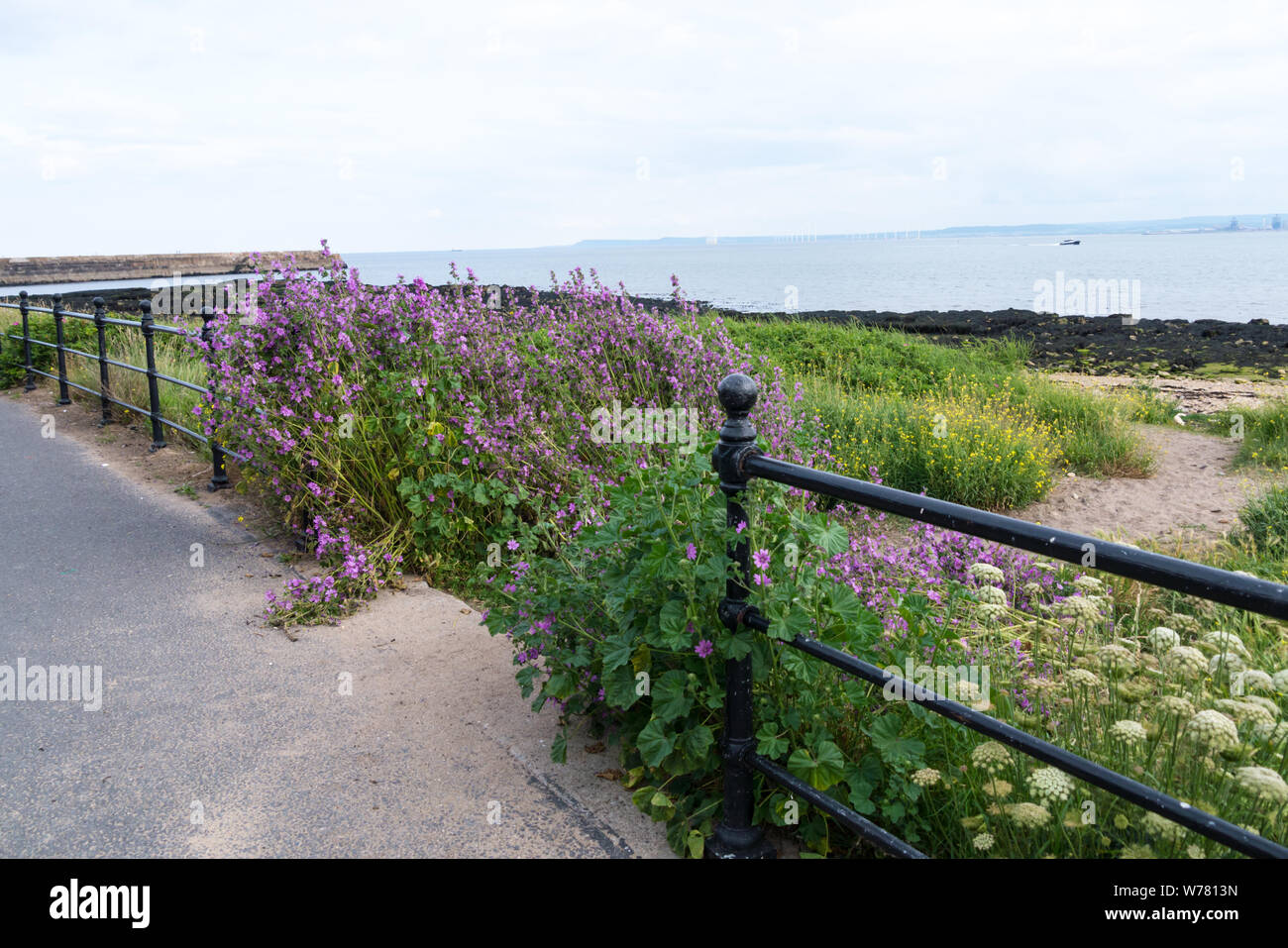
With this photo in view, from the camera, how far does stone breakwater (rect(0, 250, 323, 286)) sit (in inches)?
2140

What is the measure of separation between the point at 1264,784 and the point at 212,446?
694cm

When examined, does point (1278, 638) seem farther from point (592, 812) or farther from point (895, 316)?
point (895, 316)

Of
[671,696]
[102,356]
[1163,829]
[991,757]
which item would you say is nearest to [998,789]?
[991,757]

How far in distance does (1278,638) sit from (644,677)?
3.41m

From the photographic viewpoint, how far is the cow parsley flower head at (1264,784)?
6.69 ft

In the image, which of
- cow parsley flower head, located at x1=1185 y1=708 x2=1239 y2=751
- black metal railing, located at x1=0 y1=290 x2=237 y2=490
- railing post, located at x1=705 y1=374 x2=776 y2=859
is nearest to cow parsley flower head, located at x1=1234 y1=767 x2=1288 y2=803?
Result: cow parsley flower head, located at x1=1185 y1=708 x2=1239 y2=751

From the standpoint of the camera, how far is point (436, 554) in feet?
17.9

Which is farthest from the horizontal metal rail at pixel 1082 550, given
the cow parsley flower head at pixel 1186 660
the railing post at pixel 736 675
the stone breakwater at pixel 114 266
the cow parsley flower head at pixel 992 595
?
the stone breakwater at pixel 114 266

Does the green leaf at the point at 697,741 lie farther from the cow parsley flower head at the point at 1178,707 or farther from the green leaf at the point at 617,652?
the cow parsley flower head at the point at 1178,707

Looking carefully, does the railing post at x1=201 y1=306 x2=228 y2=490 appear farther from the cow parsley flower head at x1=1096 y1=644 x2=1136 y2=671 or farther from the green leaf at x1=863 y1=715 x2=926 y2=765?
the cow parsley flower head at x1=1096 y1=644 x2=1136 y2=671

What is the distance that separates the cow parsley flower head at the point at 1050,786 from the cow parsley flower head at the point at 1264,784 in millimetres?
417

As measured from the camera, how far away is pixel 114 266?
62875 millimetres

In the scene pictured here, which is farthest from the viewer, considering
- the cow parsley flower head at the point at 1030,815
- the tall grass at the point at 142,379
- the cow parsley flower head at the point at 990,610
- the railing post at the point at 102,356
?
the tall grass at the point at 142,379
